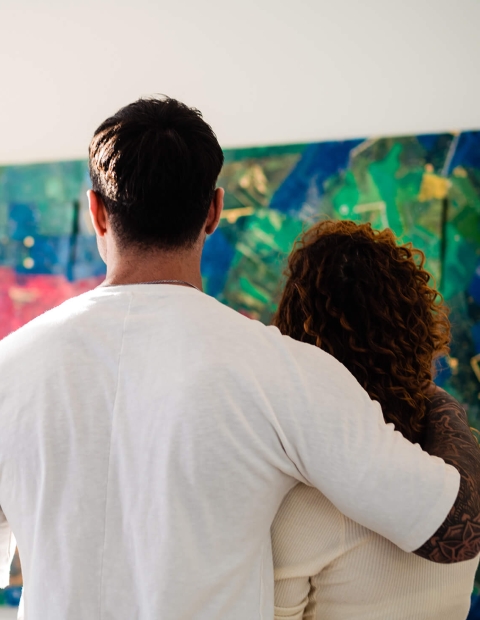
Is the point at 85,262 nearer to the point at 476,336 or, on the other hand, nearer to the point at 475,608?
the point at 476,336

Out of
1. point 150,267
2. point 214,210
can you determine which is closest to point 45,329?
point 150,267

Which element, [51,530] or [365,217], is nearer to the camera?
[51,530]

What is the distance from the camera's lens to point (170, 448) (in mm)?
767

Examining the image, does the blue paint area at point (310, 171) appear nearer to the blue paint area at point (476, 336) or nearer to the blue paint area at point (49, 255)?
the blue paint area at point (476, 336)

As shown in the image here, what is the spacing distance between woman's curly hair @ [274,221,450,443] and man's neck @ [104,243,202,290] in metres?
0.27

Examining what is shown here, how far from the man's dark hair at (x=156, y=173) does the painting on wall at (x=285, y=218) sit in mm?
1262

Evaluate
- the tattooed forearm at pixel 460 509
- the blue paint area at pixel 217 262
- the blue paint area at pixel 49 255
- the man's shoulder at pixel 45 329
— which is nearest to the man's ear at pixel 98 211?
the man's shoulder at pixel 45 329

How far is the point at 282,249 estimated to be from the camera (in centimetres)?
220

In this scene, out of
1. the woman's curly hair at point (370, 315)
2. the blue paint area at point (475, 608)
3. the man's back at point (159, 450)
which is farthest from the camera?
the blue paint area at point (475, 608)

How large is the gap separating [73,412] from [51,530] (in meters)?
0.16

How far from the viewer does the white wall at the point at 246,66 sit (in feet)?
7.07

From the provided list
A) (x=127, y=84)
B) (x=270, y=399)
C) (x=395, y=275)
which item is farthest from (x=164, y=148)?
(x=127, y=84)

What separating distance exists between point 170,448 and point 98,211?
0.34 metres

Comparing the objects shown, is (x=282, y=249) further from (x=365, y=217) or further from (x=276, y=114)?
(x=276, y=114)
